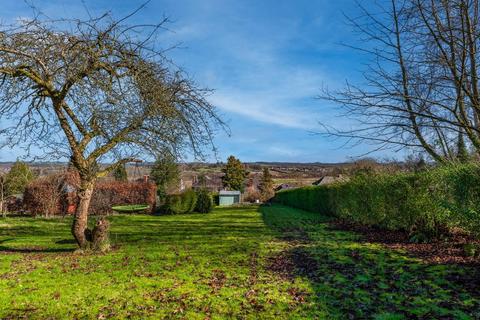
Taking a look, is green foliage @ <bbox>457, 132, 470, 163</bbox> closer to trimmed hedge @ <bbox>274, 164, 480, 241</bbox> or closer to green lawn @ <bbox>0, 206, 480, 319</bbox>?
trimmed hedge @ <bbox>274, 164, 480, 241</bbox>

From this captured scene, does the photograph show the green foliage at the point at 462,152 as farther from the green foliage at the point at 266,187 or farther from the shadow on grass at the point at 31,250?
the green foliage at the point at 266,187

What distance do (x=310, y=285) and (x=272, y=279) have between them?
27.6 inches

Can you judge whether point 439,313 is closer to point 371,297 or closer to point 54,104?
point 371,297

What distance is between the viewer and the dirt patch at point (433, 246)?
22.4ft

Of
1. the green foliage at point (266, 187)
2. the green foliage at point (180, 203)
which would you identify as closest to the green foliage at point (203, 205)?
the green foliage at point (180, 203)

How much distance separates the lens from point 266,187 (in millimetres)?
51531

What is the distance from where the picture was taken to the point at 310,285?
222 inches

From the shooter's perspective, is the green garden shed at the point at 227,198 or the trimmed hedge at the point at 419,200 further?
the green garden shed at the point at 227,198

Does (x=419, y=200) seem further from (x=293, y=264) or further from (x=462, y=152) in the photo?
(x=293, y=264)

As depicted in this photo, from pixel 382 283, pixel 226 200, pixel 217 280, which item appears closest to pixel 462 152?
pixel 382 283

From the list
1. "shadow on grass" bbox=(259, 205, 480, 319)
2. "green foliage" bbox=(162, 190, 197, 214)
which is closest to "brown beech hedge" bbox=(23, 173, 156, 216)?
"green foliage" bbox=(162, 190, 197, 214)

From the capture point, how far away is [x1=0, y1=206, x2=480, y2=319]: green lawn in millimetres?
4508

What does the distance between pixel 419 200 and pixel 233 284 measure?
19.5 feet

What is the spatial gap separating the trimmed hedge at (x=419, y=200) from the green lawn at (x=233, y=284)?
1.43m
